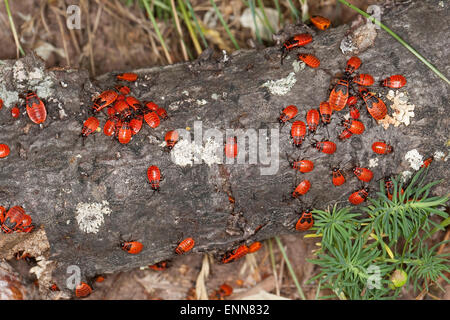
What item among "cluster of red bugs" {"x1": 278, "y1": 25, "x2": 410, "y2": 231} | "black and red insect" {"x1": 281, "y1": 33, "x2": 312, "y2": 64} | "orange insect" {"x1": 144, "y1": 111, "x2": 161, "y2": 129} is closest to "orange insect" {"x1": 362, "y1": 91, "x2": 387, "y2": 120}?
"cluster of red bugs" {"x1": 278, "y1": 25, "x2": 410, "y2": 231}

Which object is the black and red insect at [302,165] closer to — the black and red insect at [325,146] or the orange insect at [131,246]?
the black and red insect at [325,146]

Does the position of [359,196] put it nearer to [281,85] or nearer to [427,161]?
[427,161]

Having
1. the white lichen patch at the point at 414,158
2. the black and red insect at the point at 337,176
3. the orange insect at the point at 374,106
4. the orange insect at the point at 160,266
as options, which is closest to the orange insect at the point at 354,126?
the orange insect at the point at 374,106

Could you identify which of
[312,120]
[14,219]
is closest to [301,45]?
[312,120]

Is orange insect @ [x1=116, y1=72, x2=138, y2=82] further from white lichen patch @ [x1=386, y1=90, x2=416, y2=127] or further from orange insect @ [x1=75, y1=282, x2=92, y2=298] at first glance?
white lichen patch @ [x1=386, y1=90, x2=416, y2=127]
